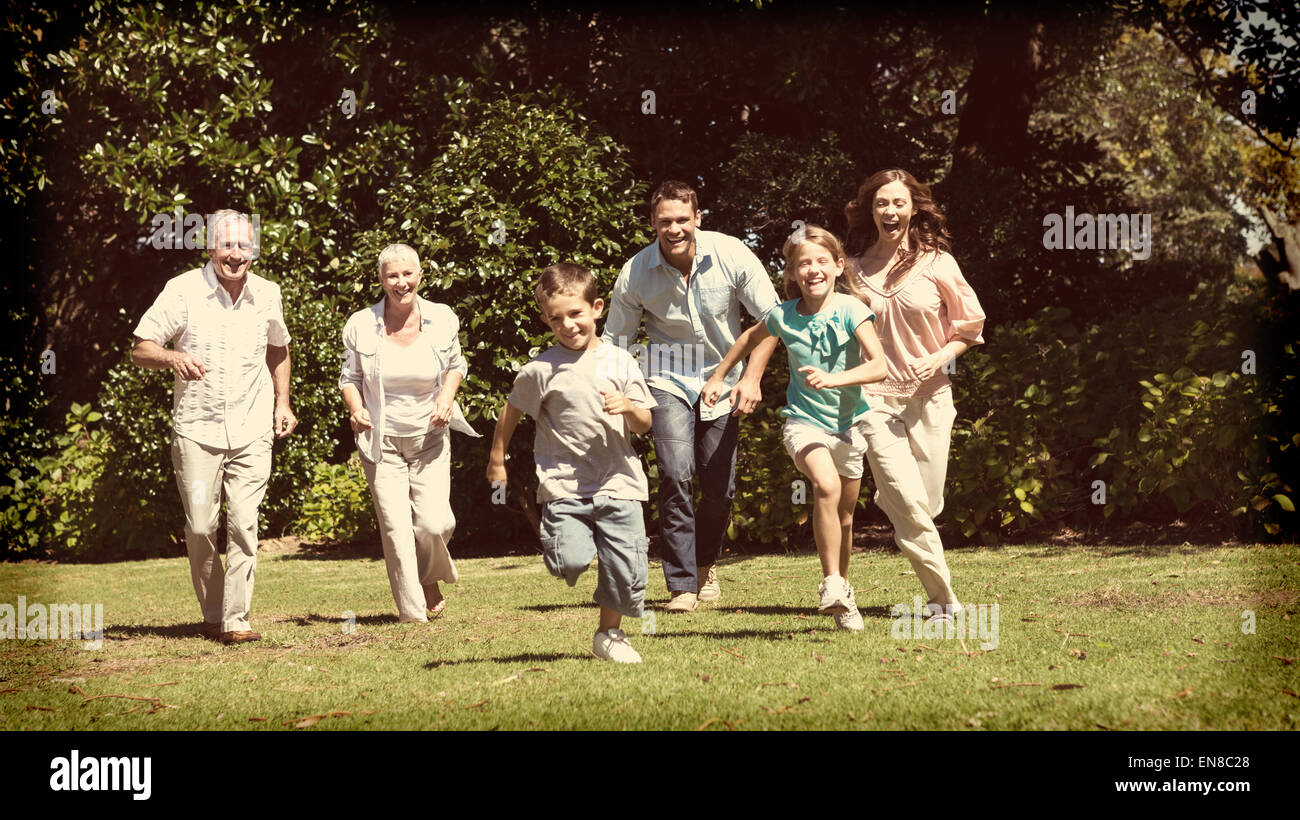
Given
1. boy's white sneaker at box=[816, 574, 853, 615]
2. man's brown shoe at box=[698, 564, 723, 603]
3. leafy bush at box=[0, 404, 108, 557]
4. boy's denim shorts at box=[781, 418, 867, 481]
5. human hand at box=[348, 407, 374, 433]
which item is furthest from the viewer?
leafy bush at box=[0, 404, 108, 557]

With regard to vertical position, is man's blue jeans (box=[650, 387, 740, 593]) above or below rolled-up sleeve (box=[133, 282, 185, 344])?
below

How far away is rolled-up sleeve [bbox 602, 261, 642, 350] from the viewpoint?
24.6 ft

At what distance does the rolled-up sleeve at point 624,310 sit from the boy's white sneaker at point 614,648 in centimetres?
233

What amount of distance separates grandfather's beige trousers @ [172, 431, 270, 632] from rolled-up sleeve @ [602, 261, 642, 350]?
2.26m

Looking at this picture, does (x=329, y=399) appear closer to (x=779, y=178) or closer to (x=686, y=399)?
(x=779, y=178)

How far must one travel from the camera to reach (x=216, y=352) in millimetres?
6934

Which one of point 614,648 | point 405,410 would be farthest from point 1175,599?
point 405,410

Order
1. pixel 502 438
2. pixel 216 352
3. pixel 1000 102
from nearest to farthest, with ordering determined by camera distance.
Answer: pixel 502 438 → pixel 216 352 → pixel 1000 102

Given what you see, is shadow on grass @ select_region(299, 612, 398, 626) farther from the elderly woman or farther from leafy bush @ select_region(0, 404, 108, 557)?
leafy bush @ select_region(0, 404, 108, 557)

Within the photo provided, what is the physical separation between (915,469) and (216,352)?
13.3 feet

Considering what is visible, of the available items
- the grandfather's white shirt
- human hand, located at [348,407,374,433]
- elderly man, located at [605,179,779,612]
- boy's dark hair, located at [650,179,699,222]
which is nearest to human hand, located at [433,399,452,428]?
human hand, located at [348,407,374,433]

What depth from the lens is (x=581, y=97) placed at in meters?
13.0

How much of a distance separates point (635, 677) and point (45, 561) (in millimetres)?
10166

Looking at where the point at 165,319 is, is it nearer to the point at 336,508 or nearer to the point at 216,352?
the point at 216,352
